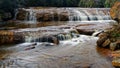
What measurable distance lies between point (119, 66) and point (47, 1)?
29.3 m

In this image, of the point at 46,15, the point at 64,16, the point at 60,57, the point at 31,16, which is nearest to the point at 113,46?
the point at 60,57

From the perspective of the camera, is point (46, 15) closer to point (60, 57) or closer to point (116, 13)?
point (116, 13)

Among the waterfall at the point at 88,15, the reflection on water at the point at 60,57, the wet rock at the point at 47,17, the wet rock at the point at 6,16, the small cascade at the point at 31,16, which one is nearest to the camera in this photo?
the reflection on water at the point at 60,57

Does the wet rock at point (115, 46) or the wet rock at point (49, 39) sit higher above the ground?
the wet rock at point (115, 46)

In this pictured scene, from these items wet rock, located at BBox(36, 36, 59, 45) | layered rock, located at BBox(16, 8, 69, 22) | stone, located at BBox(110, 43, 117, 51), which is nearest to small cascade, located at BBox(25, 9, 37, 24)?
layered rock, located at BBox(16, 8, 69, 22)

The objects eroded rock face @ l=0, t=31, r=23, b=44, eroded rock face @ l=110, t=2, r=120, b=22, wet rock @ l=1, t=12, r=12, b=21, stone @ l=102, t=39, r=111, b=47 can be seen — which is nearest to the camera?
stone @ l=102, t=39, r=111, b=47

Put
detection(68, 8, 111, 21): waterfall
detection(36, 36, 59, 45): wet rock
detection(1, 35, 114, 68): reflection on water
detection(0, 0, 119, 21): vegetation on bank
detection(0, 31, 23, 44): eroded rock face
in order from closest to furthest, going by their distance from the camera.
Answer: detection(1, 35, 114, 68): reflection on water, detection(36, 36, 59, 45): wet rock, detection(0, 31, 23, 44): eroded rock face, detection(0, 0, 119, 21): vegetation on bank, detection(68, 8, 111, 21): waterfall

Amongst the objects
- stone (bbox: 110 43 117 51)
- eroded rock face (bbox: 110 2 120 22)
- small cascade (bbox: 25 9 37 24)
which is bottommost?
small cascade (bbox: 25 9 37 24)

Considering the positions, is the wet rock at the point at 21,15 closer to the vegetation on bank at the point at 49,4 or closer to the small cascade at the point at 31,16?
the small cascade at the point at 31,16

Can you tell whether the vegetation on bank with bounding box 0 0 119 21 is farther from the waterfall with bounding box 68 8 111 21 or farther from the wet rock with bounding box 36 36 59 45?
the wet rock with bounding box 36 36 59 45

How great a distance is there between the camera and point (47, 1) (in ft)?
125

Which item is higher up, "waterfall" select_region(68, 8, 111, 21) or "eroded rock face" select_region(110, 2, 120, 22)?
"eroded rock face" select_region(110, 2, 120, 22)

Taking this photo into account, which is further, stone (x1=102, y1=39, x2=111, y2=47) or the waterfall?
the waterfall

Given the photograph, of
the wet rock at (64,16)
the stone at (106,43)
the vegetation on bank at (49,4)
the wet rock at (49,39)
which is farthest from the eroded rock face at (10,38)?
the wet rock at (64,16)
